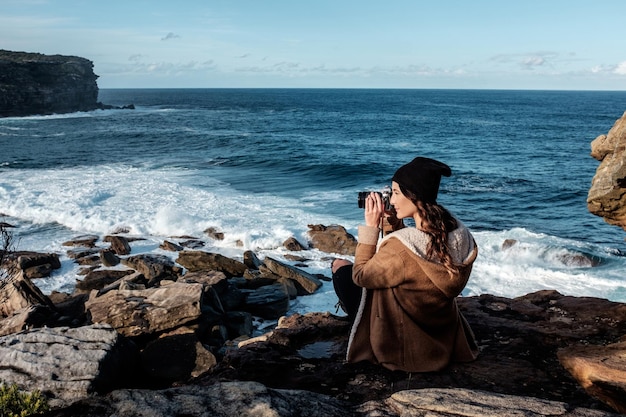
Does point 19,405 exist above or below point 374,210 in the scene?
below

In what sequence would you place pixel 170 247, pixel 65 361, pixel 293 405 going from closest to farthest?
pixel 293 405 < pixel 65 361 < pixel 170 247

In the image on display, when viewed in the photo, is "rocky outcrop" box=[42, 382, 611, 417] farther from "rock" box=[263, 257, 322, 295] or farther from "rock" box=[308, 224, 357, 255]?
"rock" box=[308, 224, 357, 255]

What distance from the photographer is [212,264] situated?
15922mm

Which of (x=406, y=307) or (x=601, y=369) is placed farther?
(x=601, y=369)

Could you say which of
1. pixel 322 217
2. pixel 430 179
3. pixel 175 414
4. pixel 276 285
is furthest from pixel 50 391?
pixel 322 217

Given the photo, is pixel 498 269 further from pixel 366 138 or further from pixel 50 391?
pixel 366 138

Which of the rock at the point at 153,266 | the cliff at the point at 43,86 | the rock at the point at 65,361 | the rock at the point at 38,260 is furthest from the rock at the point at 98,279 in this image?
the cliff at the point at 43,86

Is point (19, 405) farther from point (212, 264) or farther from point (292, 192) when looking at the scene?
point (292, 192)

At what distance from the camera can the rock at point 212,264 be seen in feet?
51.9

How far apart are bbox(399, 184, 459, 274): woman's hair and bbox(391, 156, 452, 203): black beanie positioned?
0.04m

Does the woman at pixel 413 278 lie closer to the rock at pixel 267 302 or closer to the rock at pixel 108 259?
the rock at pixel 267 302

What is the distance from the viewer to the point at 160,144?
4931 cm

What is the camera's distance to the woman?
3.84 metres

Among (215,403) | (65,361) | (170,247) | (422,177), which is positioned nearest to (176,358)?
(65,361)
